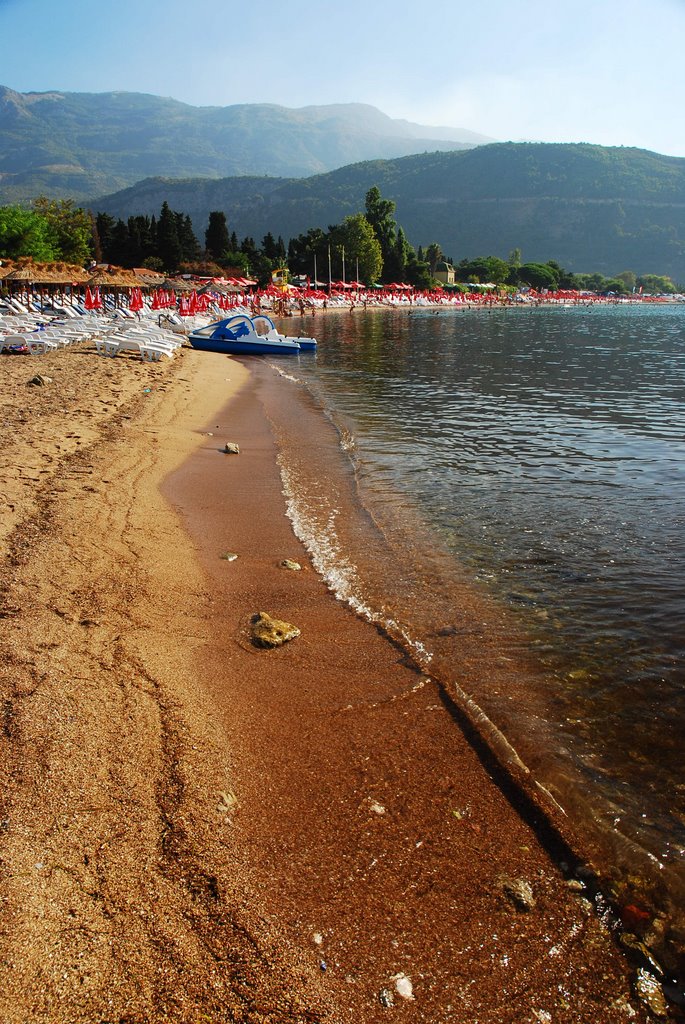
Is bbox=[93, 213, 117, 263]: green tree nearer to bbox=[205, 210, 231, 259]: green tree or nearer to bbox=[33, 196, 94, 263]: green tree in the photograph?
bbox=[33, 196, 94, 263]: green tree

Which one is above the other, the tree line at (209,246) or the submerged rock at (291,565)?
the tree line at (209,246)

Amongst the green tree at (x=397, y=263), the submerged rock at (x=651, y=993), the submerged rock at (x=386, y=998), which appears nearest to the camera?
the submerged rock at (x=386, y=998)

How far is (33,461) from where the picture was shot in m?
10.5

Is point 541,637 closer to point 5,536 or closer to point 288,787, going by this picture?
point 288,787

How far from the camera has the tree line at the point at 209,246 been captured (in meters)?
67.6

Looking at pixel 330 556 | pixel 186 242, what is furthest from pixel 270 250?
pixel 330 556

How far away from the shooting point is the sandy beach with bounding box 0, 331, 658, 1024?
298 centimetres

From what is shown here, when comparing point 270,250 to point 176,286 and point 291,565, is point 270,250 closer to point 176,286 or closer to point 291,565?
point 176,286

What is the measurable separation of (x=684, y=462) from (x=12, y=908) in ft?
46.5

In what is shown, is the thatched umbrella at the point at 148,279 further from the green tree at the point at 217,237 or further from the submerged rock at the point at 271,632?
the submerged rock at the point at 271,632

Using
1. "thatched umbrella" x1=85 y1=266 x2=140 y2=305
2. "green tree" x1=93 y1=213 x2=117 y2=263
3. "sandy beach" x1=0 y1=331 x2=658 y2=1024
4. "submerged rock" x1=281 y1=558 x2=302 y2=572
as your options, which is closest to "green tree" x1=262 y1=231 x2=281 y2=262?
"green tree" x1=93 y1=213 x2=117 y2=263

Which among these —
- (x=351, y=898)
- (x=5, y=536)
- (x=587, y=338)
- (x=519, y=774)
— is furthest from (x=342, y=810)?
(x=587, y=338)

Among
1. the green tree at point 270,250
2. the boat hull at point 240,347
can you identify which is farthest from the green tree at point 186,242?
the boat hull at point 240,347

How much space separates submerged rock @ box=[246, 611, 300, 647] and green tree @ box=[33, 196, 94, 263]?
76.5m
